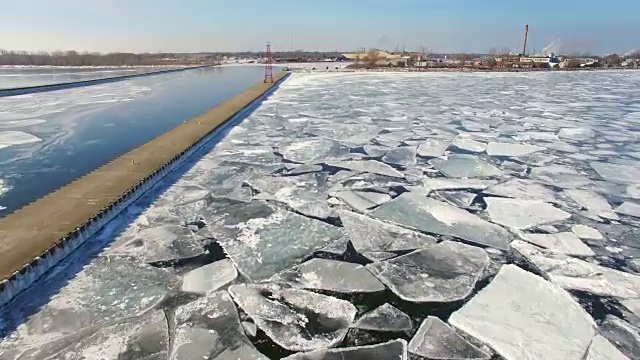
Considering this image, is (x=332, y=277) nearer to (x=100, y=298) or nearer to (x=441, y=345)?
(x=441, y=345)

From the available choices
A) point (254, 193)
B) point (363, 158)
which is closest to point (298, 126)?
point (363, 158)

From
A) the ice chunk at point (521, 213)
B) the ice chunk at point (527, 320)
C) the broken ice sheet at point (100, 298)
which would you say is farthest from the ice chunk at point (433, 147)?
the broken ice sheet at point (100, 298)

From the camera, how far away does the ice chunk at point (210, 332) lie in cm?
182

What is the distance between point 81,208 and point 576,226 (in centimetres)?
407

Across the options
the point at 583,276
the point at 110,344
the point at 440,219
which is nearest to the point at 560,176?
the point at 440,219

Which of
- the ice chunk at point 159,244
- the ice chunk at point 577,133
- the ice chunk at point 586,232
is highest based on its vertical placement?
the ice chunk at point 577,133

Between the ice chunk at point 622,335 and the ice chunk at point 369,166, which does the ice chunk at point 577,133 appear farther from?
the ice chunk at point 622,335

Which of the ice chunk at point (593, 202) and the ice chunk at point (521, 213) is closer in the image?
the ice chunk at point (521, 213)

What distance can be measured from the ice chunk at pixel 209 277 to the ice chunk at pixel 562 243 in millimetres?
2211

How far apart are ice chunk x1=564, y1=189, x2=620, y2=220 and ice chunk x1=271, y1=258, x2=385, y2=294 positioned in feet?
7.61

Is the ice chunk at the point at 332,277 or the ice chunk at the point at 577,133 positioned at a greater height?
the ice chunk at the point at 577,133

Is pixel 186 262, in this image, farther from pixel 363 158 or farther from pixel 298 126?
pixel 298 126

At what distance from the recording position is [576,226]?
3.10m

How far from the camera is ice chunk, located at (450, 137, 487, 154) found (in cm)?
552
